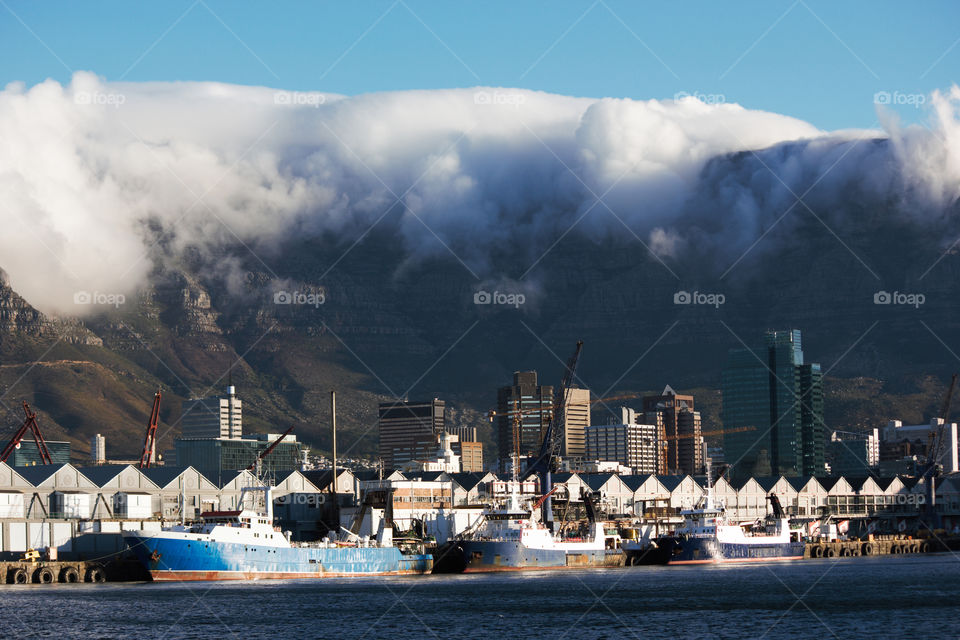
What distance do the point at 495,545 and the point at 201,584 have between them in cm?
4066

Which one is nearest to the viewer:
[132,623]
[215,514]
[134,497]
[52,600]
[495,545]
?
[132,623]

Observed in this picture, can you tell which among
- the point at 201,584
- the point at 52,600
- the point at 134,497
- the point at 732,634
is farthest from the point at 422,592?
the point at 134,497

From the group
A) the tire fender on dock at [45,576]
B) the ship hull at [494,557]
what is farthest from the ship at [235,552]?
the ship hull at [494,557]

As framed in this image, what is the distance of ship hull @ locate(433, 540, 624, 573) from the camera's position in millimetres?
184875

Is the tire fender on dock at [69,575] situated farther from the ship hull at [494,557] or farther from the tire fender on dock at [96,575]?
the ship hull at [494,557]

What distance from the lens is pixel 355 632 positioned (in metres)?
113

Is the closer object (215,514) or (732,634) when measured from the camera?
(732,634)

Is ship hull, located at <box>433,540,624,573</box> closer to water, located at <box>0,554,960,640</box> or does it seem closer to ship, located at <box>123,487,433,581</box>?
water, located at <box>0,554,960,640</box>

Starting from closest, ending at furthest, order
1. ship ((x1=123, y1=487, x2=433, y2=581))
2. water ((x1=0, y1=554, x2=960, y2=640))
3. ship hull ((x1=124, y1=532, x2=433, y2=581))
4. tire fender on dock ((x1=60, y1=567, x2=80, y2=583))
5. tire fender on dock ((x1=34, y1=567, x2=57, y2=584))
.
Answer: water ((x1=0, y1=554, x2=960, y2=640))
ship hull ((x1=124, y1=532, x2=433, y2=581))
ship ((x1=123, y1=487, x2=433, y2=581))
tire fender on dock ((x1=34, y1=567, x2=57, y2=584))
tire fender on dock ((x1=60, y1=567, x2=80, y2=583))

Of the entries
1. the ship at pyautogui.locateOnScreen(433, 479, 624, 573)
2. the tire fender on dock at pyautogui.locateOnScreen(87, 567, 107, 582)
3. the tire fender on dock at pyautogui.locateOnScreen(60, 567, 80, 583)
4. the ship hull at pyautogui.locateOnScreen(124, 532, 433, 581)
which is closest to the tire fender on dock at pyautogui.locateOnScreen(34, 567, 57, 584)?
the tire fender on dock at pyautogui.locateOnScreen(60, 567, 80, 583)

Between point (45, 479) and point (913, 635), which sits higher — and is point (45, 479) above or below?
above

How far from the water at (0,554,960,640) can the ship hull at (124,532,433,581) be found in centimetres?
357

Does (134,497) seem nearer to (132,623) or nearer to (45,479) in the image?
(45,479)

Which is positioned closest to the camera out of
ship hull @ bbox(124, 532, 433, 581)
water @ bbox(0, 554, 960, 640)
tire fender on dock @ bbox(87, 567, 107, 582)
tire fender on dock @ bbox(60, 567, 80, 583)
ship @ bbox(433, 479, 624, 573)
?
water @ bbox(0, 554, 960, 640)
